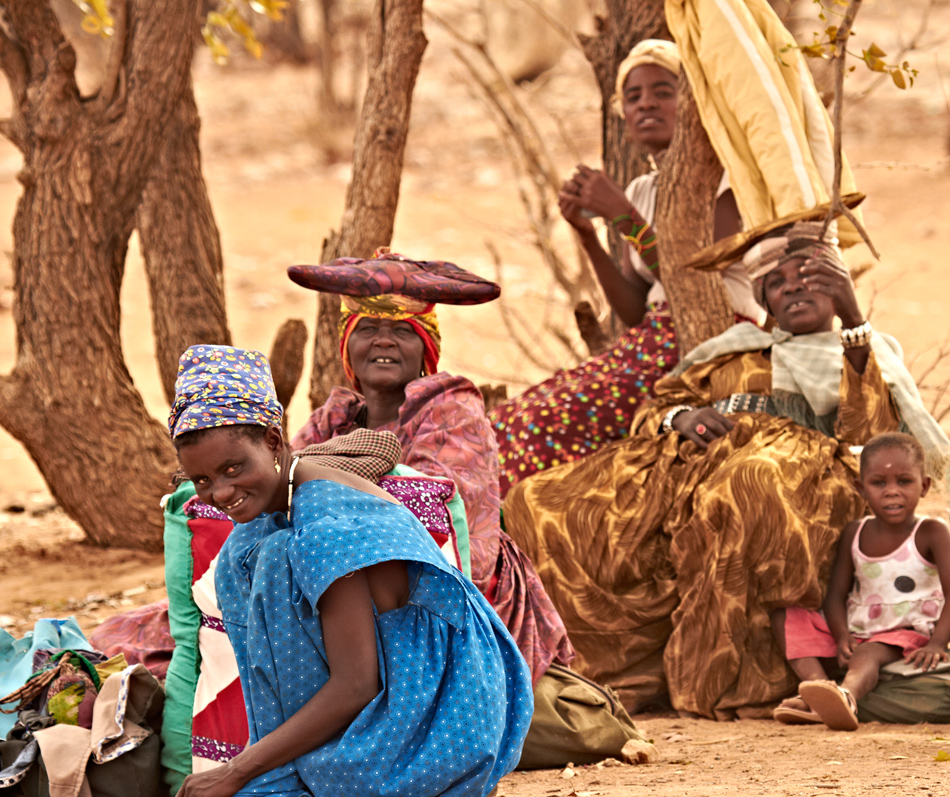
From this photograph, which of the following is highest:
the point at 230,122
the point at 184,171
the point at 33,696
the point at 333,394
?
the point at 230,122

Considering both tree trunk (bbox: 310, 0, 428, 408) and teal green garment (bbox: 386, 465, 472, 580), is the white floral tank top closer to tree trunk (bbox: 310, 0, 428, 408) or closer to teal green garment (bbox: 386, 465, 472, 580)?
teal green garment (bbox: 386, 465, 472, 580)

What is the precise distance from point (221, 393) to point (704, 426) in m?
2.83

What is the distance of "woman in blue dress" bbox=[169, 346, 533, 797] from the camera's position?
2.46 meters

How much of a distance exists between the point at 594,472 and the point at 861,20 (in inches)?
960

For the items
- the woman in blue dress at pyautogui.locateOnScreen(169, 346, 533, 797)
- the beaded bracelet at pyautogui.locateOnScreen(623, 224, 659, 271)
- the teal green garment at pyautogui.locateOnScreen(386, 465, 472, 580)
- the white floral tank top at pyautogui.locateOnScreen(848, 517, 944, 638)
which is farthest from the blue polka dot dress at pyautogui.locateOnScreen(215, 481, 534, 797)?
the beaded bracelet at pyautogui.locateOnScreen(623, 224, 659, 271)

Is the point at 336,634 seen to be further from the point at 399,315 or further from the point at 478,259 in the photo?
the point at 478,259

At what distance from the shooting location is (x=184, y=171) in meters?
7.26

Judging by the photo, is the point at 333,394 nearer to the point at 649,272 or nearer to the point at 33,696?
the point at 33,696

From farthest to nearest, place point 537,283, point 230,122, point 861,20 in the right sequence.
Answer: point 861,20 < point 230,122 < point 537,283

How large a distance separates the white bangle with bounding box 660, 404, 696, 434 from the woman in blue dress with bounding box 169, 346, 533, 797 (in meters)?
2.63

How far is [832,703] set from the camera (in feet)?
13.3

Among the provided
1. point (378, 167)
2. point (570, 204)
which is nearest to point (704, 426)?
point (570, 204)

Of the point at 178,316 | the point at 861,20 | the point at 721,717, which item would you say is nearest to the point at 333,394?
the point at 721,717

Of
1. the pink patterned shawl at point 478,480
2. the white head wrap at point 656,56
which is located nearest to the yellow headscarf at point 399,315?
the pink patterned shawl at point 478,480
